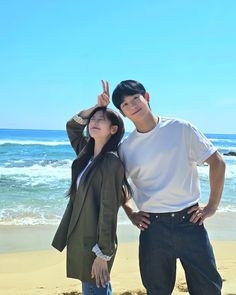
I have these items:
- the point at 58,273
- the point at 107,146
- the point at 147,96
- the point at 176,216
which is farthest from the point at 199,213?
the point at 58,273

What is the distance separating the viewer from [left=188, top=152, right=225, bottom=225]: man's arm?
9.48 ft

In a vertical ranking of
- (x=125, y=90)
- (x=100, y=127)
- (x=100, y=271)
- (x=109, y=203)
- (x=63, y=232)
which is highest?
(x=125, y=90)

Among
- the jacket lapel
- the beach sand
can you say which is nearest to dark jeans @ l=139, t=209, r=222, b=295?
the jacket lapel

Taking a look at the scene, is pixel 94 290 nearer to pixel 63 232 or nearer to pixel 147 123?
pixel 63 232

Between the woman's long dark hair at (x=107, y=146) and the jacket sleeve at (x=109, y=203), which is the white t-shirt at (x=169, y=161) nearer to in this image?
the woman's long dark hair at (x=107, y=146)

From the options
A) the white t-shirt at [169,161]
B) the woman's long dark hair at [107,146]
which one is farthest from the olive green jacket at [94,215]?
the white t-shirt at [169,161]

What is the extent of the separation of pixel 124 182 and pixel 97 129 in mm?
405

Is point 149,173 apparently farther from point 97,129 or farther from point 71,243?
point 71,243

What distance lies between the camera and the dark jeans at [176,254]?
9.28ft

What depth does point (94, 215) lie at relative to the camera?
8.97ft

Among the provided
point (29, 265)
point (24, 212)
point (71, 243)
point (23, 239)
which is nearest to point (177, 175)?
point (71, 243)

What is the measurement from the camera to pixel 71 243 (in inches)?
110

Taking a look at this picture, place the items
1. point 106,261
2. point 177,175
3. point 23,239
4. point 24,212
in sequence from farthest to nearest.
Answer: point 24,212, point 23,239, point 177,175, point 106,261

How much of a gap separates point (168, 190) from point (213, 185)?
1.13 ft
